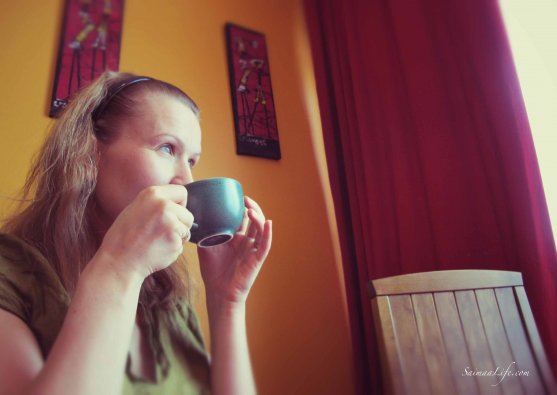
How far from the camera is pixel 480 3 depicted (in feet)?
3.75

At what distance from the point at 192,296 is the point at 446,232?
2.82 ft

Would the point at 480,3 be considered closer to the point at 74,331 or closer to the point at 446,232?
the point at 446,232

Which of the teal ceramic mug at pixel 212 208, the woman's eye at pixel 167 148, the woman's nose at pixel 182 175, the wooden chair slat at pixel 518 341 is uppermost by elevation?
the woman's eye at pixel 167 148

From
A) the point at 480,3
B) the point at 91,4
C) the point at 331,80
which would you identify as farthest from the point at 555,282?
the point at 91,4

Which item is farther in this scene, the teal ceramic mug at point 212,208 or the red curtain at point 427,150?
the red curtain at point 427,150

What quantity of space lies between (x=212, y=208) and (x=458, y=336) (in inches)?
24.9

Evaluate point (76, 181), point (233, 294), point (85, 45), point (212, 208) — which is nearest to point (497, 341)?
point (233, 294)

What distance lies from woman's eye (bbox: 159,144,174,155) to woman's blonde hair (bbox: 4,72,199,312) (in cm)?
10

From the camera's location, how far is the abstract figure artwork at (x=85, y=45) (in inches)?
43.1

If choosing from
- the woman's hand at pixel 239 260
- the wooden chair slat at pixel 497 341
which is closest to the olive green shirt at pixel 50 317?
the woman's hand at pixel 239 260

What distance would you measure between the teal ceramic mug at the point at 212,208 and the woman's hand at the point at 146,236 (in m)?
0.06

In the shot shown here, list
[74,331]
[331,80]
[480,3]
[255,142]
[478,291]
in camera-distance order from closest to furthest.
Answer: [74,331] < [478,291] < [480,3] < [255,142] < [331,80]

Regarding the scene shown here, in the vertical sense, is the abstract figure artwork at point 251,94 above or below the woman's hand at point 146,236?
above

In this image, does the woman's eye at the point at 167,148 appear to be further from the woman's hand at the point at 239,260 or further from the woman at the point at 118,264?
the woman's hand at the point at 239,260
